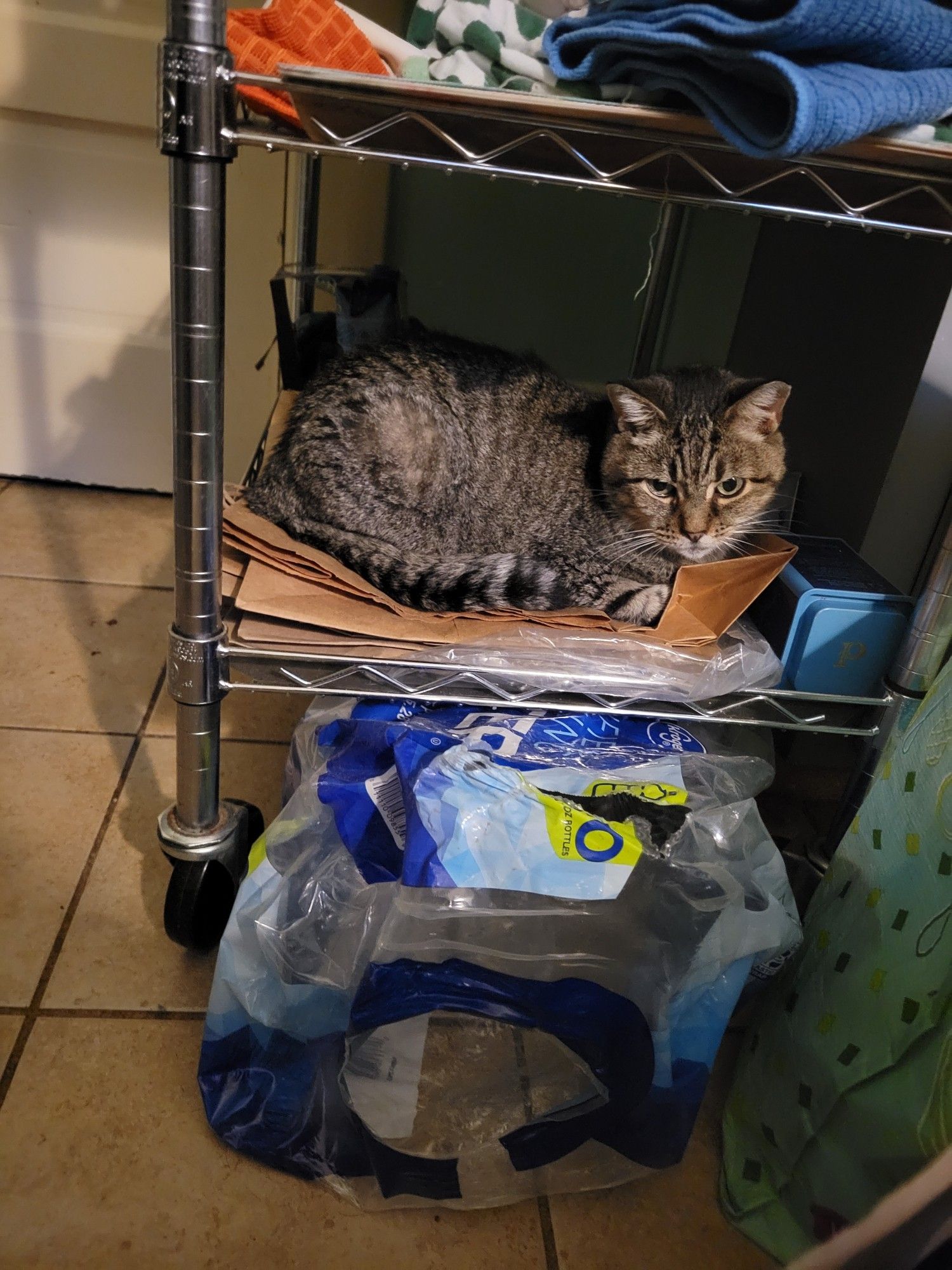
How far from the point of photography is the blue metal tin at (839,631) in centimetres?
86

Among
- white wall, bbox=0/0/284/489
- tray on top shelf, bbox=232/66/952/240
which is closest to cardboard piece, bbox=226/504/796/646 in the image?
tray on top shelf, bbox=232/66/952/240

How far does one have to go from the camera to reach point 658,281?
143cm

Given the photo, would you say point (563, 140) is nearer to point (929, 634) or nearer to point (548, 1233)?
point (929, 634)

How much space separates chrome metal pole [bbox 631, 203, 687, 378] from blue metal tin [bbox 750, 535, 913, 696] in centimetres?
64

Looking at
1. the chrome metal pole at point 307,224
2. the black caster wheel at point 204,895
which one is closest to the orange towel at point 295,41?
the chrome metal pole at point 307,224

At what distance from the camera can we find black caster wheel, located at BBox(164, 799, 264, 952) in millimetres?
875

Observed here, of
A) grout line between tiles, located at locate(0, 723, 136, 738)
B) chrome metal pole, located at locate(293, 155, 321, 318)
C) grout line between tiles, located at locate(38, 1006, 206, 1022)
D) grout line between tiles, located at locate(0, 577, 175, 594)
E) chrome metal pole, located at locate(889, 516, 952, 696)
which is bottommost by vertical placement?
grout line between tiles, located at locate(0, 723, 136, 738)

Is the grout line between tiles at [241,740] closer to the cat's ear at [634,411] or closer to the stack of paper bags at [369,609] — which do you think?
the stack of paper bags at [369,609]

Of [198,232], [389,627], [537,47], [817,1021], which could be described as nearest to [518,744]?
[389,627]

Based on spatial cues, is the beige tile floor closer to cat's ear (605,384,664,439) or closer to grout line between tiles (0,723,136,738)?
grout line between tiles (0,723,136,738)

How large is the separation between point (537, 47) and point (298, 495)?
51 centimetres

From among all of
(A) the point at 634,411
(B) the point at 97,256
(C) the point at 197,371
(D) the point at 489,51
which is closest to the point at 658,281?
(A) the point at 634,411

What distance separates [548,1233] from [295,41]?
Answer: 1.06 meters

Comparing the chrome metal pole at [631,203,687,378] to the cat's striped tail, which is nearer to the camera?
the cat's striped tail
